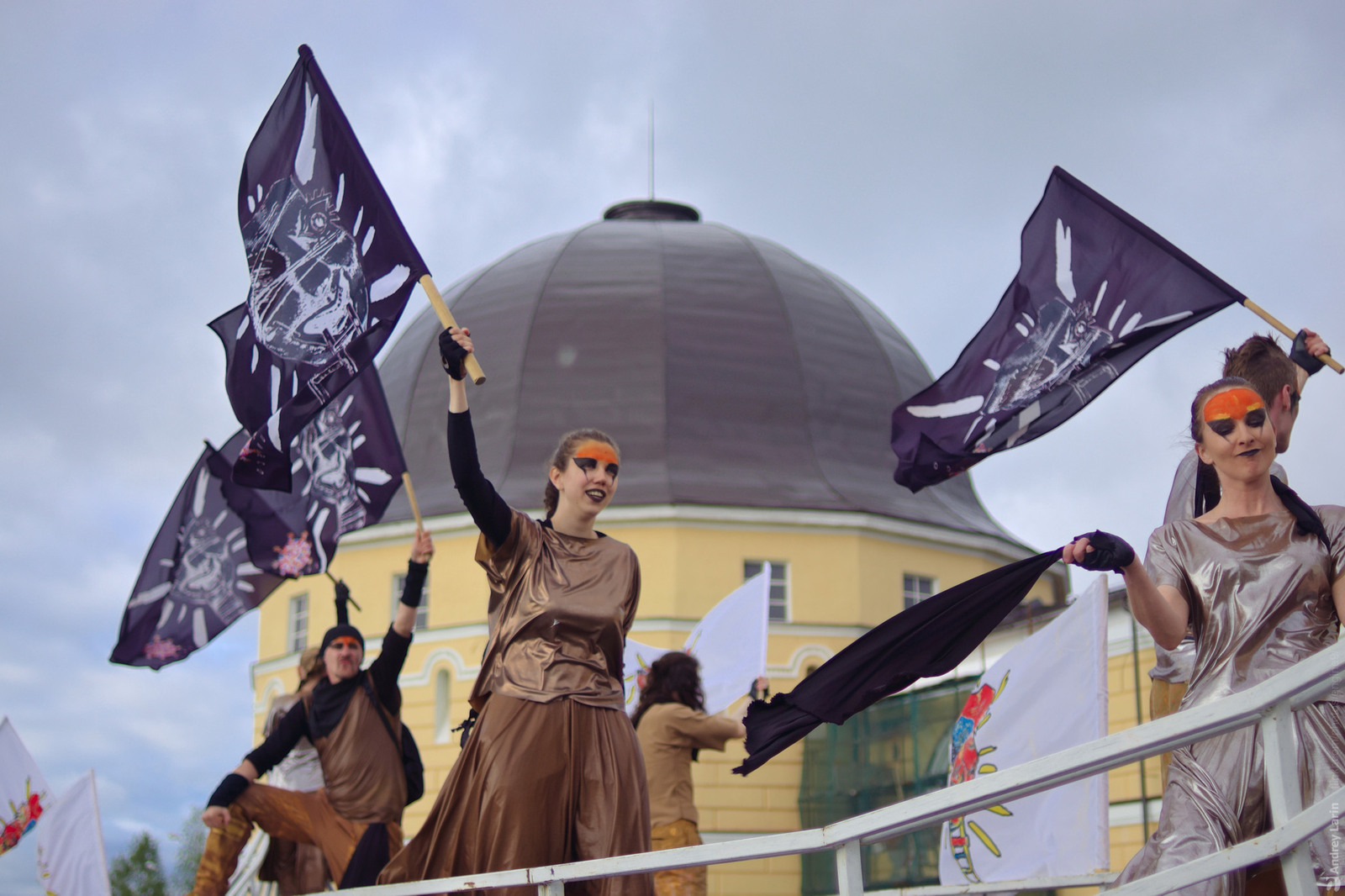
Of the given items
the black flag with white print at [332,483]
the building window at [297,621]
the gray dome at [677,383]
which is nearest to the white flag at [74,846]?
the black flag with white print at [332,483]

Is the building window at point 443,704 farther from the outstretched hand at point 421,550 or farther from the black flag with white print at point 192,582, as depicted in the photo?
the outstretched hand at point 421,550

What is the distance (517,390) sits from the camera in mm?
29844

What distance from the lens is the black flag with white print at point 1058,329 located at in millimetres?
7395

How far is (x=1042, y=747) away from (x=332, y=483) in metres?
5.52

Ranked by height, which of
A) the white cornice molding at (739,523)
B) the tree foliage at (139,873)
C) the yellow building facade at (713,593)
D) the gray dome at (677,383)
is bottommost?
the tree foliage at (139,873)

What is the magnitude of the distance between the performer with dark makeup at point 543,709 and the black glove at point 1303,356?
272 centimetres

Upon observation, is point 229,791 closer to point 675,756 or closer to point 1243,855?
point 675,756

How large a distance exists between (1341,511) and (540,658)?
270cm

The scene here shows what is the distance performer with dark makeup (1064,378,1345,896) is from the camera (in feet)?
12.0

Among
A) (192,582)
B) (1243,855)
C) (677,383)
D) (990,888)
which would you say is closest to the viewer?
(1243,855)

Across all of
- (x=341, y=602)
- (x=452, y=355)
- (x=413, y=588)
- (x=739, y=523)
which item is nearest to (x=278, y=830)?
(x=413, y=588)

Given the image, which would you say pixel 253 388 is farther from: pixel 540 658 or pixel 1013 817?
pixel 1013 817

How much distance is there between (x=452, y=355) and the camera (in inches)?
200

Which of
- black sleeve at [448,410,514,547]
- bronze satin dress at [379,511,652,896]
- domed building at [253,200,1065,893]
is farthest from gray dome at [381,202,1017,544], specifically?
black sleeve at [448,410,514,547]
